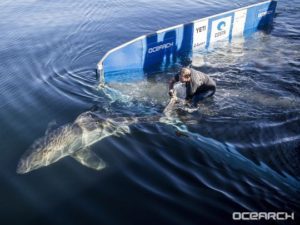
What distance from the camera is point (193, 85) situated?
8.20 metres

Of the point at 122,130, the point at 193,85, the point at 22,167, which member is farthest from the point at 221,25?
the point at 22,167

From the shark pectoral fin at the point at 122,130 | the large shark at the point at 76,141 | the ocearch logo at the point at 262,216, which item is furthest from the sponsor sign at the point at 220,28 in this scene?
the ocearch logo at the point at 262,216

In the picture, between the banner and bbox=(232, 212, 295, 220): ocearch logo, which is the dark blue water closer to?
bbox=(232, 212, 295, 220): ocearch logo

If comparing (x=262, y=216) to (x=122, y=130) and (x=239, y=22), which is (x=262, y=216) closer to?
(x=122, y=130)

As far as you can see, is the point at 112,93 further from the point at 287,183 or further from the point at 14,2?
the point at 14,2

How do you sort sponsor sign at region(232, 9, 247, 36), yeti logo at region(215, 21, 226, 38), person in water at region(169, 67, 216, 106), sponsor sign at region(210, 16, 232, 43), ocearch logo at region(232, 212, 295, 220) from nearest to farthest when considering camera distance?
ocearch logo at region(232, 212, 295, 220), person in water at region(169, 67, 216, 106), sponsor sign at region(210, 16, 232, 43), yeti logo at region(215, 21, 226, 38), sponsor sign at region(232, 9, 247, 36)

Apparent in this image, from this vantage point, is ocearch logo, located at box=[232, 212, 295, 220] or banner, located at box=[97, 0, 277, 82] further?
banner, located at box=[97, 0, 277, 82]

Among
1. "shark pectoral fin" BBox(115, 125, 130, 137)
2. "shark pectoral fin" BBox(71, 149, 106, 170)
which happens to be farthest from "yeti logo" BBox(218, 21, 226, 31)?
"shark pectoral fin" BBox(71, 149, 106, 170)

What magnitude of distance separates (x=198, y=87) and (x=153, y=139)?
6.55 feet

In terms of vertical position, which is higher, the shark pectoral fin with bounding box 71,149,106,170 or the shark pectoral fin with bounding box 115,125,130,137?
the shark pectoral fin with bounding box 115,125,130,137

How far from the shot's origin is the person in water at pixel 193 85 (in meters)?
8.07

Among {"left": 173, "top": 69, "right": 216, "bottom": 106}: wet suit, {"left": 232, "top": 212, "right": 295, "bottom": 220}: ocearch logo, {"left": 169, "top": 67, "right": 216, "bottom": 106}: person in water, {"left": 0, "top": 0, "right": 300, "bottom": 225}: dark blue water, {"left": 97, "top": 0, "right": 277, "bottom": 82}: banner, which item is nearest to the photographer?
{"left": 232, "top": 212, "right": 295, "bottom": 220}: ocearch logo

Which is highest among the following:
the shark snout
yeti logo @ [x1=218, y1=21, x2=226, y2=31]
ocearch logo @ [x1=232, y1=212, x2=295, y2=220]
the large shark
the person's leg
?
yeti logo @ [x1=218, y1=21, x2=226, y2=31]

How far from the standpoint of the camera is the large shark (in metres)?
6.65
